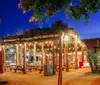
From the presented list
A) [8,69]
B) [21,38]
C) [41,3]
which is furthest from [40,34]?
[41,3]

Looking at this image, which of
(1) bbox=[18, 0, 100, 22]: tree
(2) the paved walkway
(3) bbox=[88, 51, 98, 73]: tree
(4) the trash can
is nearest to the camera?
(1) bbox=[18, 0, 100, 22]: tree

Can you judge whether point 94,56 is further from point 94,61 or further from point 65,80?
point 65,80

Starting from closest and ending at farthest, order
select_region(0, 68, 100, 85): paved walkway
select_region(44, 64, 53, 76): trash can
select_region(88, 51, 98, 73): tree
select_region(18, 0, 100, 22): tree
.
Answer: select_region(18, 0, 100, 22): tree, select_region(0, 68, 100, 85): paved walkway, select_region(88, 51, 98, 73): tree, select_region(44, 64, 53, 76): trash can

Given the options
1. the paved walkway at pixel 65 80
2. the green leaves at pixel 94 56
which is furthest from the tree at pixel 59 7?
the green leaves at pixel 94 56

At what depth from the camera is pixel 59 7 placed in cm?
859

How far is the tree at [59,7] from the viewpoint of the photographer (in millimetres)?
8297

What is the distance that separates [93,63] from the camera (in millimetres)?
15414

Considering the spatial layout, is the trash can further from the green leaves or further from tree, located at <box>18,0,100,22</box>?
tree, located at <box>18,0,100,22</box>

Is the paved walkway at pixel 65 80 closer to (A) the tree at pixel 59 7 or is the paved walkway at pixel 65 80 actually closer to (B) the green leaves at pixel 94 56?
(B) the green leaves at pixel 94 56

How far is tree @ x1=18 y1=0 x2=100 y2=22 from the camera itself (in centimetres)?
830

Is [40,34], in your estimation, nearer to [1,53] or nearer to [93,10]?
[1,53]

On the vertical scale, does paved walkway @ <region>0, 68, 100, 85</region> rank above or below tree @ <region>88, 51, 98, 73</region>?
below

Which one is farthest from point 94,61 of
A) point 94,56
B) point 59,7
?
point 59,7

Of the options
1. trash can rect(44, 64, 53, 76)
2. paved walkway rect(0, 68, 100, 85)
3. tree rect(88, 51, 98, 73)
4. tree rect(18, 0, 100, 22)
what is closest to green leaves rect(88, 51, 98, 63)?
tree rect(88, 51, 98, 73)
